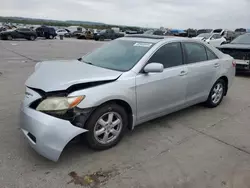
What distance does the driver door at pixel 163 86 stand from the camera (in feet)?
11.1

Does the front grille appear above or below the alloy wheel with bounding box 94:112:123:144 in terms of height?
above

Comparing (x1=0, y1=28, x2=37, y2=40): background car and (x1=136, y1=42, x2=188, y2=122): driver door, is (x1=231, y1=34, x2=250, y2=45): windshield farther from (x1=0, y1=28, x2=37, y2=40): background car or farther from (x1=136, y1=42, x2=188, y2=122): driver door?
(x1=0, y1=28, x2=37, y2=40): background car

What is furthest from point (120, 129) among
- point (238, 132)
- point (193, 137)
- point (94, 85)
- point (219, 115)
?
point (219, 115)

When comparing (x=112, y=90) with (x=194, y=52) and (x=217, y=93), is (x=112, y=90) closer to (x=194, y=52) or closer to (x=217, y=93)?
(x=194, y=52)

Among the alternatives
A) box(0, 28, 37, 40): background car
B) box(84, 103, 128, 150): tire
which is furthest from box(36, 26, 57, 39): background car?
box(84, 103, 128, 150): tire

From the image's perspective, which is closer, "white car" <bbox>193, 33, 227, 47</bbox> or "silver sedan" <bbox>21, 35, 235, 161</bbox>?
"silver sedan" <bbox>21, 35, 235, 161</bbox>

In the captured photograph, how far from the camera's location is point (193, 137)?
368 centimetres

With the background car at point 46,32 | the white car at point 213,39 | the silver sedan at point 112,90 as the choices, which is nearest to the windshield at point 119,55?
the silver sedan at point 112,90

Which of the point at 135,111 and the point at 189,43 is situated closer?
the point at 135,111

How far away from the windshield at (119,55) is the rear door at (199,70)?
3.11ft

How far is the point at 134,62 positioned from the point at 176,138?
4.42 feet

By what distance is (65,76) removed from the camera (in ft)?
9.82

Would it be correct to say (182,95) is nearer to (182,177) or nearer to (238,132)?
(238,132)

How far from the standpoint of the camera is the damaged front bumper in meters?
2.62
